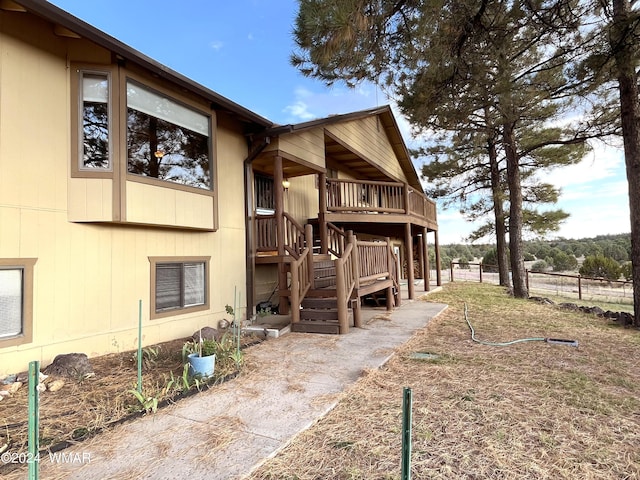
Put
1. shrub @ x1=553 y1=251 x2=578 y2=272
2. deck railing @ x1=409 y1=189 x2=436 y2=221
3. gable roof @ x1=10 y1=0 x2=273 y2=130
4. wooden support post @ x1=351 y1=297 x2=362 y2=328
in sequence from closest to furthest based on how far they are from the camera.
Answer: gable roof @ x1=10 y1=0 x2=273 y2=130 < wooden support post @ x1=351 y1=297 x2=362 y2=328 < deck railing @ x1=409 y1=189 x2=436 y2=221 < shrub @ x1=553 y1=251 x2=578 y2=272

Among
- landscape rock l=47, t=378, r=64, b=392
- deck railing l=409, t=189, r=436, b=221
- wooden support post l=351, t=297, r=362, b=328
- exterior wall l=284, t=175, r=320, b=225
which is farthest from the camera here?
deck railing l=409, t=189, r=436, b=221

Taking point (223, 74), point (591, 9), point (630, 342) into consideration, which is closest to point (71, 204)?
point (630, 342)

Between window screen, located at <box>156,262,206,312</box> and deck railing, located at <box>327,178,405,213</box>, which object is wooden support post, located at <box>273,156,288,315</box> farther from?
deck railing, located at <box>327,178,405,213</box>

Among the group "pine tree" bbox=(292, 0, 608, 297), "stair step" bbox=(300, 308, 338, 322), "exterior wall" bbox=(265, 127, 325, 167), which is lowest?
"stair step" bbox=(300, 308, 338, 322)

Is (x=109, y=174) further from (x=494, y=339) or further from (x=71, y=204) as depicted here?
(x=494, y=339)

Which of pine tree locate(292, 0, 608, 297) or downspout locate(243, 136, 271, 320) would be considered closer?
pine tree locate(292, 0, 608, 297)

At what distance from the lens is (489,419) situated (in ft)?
10.1

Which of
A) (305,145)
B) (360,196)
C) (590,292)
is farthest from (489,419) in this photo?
(590,292)

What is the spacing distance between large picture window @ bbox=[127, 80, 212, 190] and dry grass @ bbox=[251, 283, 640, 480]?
14.4 ft

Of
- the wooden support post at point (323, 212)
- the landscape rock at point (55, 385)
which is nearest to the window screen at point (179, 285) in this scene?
the landscape rock at point (55, 385)

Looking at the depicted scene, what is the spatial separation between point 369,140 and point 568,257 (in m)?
33.8

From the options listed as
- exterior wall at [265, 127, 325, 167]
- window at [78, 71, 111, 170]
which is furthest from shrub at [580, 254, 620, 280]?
window at [78, 71, 111, 170]

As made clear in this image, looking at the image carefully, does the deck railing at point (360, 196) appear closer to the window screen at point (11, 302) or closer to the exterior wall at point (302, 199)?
the exterior wall at point (302, 199)

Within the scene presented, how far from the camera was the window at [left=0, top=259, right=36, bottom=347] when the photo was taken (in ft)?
13.8
